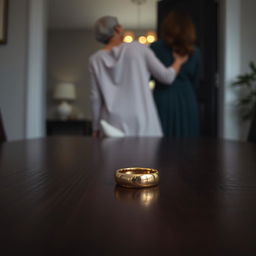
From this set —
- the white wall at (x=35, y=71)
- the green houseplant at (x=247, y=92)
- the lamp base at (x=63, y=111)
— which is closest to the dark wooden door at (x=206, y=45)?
the green houseplant at (x=247, y=92)

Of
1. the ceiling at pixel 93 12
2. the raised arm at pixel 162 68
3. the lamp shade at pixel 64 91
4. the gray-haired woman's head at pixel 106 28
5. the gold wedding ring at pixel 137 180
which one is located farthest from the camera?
the lamp shade at pixel 64 91

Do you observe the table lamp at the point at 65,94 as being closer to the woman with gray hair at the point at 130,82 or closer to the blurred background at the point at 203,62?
the blurred background at the point at 203,62

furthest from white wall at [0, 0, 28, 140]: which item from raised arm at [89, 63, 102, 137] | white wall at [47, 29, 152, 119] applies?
white wall at [47, 29, 152, 119]

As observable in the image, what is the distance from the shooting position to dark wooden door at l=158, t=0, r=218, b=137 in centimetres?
289

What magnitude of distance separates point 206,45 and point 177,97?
1.47 metres

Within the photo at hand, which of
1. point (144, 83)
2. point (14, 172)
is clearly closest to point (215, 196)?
point (14, 172)

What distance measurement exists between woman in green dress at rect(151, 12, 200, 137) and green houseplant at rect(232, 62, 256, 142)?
108 cm

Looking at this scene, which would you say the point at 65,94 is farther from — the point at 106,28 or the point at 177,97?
the point at 177,97

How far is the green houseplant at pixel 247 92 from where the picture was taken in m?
2.71

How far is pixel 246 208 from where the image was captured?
22 centimetres

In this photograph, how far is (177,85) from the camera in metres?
1.78

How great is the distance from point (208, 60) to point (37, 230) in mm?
3087

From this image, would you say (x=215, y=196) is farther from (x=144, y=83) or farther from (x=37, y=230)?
(x=144, y=83)

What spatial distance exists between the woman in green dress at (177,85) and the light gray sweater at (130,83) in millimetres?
126
